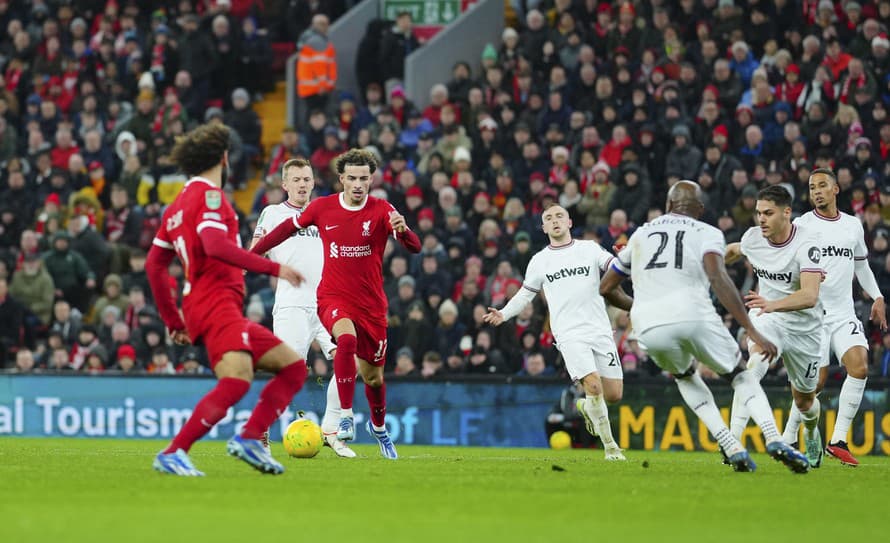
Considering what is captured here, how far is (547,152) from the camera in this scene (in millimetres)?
23609

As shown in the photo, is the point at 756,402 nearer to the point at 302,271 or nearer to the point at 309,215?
the point at 309,215

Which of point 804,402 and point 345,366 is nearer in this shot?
point 345,366

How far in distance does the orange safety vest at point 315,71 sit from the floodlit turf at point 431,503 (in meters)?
15.1

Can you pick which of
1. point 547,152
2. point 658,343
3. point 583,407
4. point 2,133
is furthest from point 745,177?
point 2,133

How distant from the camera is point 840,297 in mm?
13961

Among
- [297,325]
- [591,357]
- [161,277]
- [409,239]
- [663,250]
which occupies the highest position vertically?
[409,239]

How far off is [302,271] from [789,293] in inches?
183

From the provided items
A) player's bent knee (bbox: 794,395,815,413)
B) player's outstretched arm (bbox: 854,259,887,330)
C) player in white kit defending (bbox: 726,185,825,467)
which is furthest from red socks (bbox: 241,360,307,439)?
player's outstretched arm (bbox: 854,259,887,330)

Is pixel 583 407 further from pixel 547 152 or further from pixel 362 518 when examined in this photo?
pixel 547 152

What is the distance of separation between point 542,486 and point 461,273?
12.0 metres

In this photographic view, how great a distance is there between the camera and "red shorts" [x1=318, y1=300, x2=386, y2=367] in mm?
13219

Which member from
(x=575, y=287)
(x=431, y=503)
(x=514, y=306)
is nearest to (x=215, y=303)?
(x=431, y=503)

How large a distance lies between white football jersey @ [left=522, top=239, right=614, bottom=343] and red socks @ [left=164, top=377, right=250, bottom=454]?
5.29 m

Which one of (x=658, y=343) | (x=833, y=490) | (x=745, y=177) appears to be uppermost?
(x=745, y=177)
